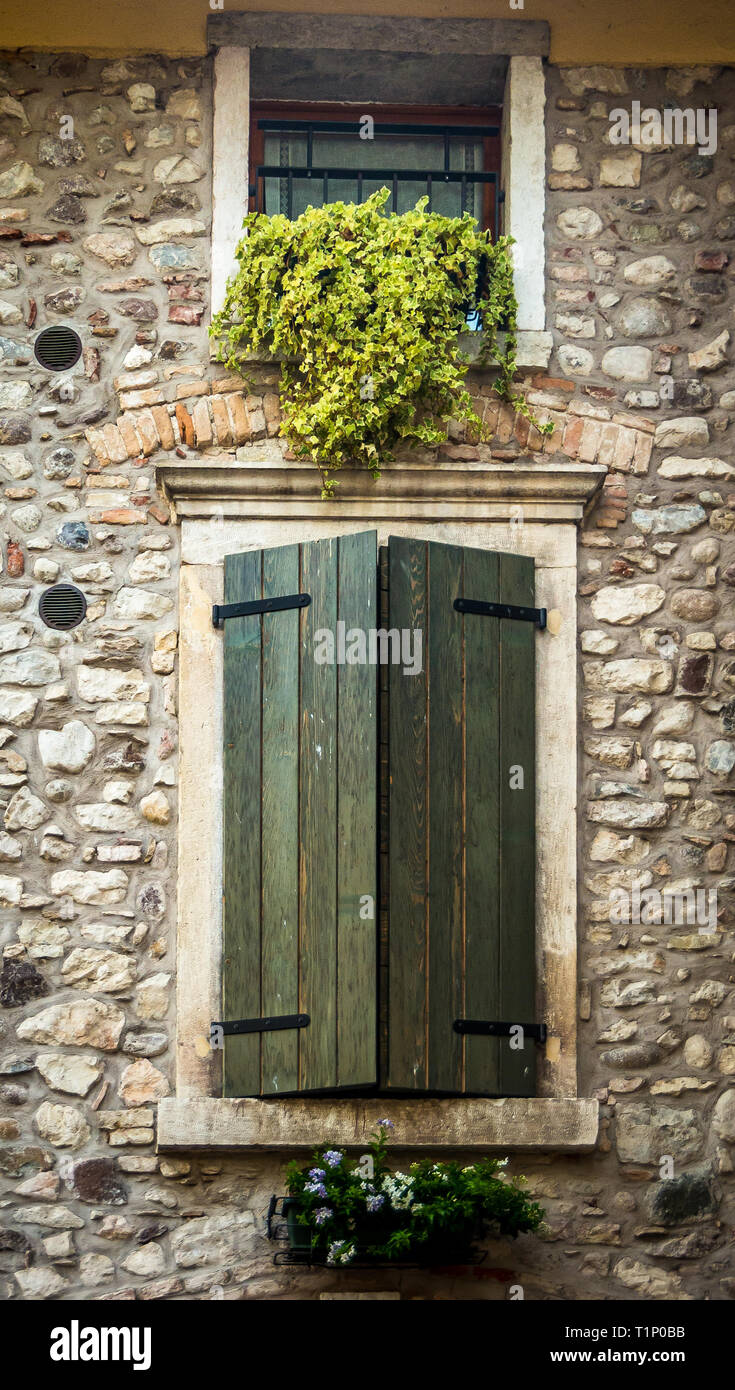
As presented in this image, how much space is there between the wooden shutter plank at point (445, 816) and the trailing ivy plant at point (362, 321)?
479mm

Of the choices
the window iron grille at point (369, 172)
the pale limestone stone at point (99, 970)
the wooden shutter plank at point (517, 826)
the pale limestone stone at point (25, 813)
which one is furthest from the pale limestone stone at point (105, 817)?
the window iron grille at point (369, 172)

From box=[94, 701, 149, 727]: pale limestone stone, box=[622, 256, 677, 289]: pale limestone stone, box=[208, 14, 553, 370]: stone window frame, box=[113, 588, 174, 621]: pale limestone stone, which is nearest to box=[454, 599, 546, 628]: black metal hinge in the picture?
box=[208, 14, 553, 370]: stone window frame

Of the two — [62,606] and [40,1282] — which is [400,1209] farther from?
[62,606]

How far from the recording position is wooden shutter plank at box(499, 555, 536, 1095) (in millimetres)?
5199

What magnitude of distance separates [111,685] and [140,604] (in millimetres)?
282

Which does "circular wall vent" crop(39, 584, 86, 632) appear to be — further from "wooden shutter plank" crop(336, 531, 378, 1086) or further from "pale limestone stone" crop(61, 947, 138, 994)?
"pale limestone stone" crop(61, 947, 138, 994)

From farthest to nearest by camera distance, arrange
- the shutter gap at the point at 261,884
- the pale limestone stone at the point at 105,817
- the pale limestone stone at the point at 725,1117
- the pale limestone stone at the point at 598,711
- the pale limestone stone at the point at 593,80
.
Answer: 1. the pale limestone stone at the point at 593,80
2. the pale limestone stone at the point at 598,711
3. the pale limestone stone at the point at 105,817
4. the pale limestone stone at the point at 725,1117
5. the shutter gap at the point at 261,884

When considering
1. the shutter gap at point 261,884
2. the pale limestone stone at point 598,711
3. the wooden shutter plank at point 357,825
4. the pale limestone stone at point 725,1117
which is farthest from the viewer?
the pale limestone stone at point 598,711

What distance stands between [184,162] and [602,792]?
255 cm

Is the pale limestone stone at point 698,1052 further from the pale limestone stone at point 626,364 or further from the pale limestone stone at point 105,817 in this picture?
the pale limestone stone at point 626,364

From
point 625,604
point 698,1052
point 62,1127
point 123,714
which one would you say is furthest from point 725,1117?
point 123,714

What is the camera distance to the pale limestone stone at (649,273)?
5707 millimetres

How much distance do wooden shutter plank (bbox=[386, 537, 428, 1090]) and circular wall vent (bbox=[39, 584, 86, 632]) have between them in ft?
3.38
